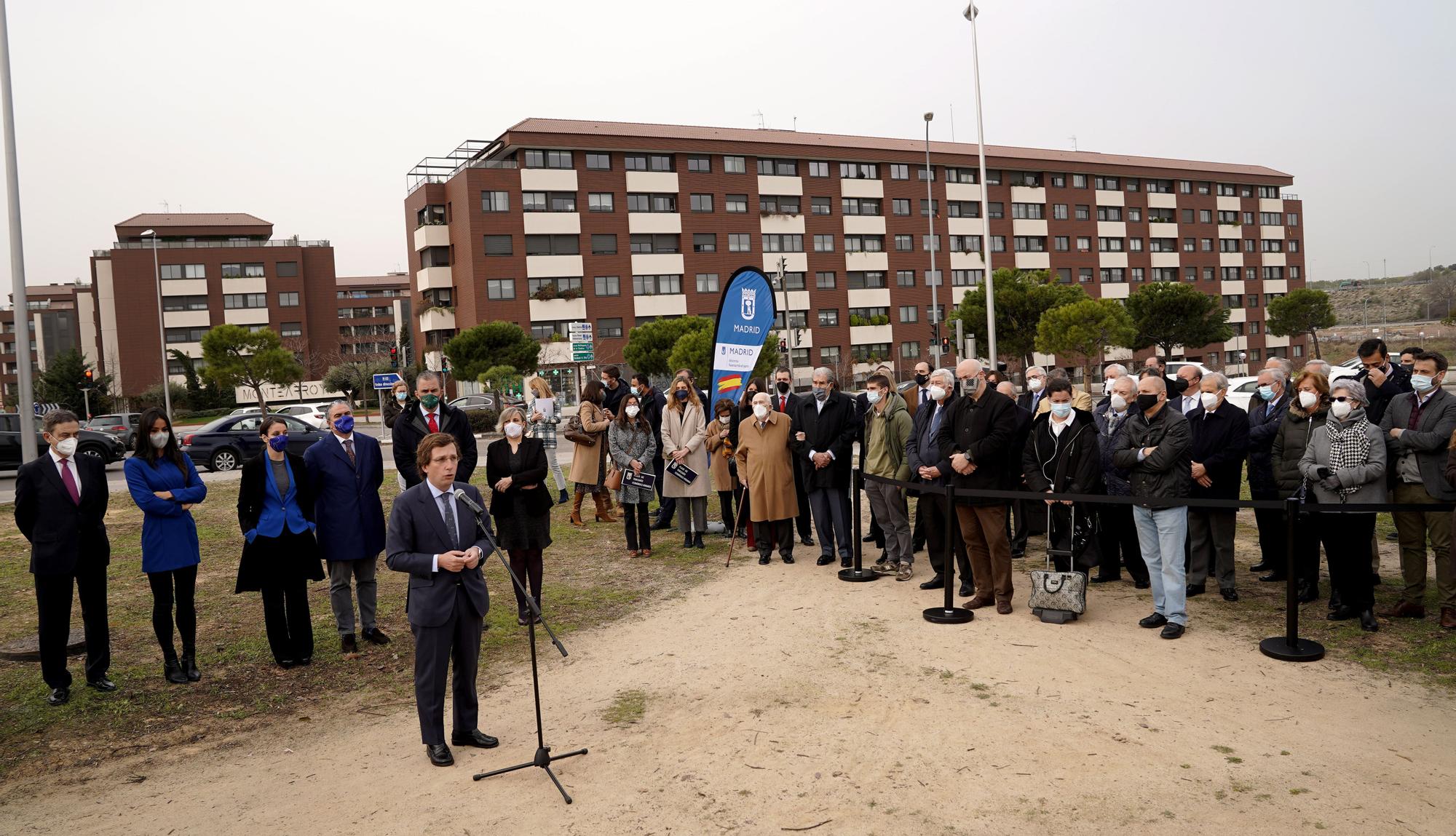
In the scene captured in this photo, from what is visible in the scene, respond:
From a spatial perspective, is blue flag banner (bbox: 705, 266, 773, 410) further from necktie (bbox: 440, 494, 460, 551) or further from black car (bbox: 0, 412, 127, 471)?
black car (bbox: 0, 412, 127, 471)

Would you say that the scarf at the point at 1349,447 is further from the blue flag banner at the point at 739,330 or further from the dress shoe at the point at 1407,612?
the blue flag banner at the point at 739,330

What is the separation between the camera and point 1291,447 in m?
7.83

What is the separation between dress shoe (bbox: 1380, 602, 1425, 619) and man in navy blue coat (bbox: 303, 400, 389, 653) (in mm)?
7636

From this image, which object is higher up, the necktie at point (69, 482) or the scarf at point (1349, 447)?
the necktie at point (69, 482)

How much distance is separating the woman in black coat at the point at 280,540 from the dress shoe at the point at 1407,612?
8.04m

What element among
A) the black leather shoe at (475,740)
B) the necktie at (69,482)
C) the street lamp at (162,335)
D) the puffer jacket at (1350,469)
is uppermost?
the street lamp at (162,335)

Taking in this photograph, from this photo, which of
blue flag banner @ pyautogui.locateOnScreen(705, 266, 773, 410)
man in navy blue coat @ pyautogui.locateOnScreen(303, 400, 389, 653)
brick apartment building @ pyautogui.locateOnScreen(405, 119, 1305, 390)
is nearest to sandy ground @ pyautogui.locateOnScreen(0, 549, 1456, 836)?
man in navy blue coat @ pyautogui.locateOnScreen(303, 400, 389, 653)

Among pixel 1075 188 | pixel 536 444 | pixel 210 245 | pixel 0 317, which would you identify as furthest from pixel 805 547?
pixel 0 317

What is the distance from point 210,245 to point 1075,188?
6957 centimetres

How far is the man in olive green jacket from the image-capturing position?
952cm

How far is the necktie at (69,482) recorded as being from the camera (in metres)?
6.61

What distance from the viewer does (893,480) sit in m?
9.05

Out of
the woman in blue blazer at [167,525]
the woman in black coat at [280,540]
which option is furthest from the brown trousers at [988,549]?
the woman in blue blazer at [167,525]

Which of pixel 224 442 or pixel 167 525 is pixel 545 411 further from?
pixel 224 442
